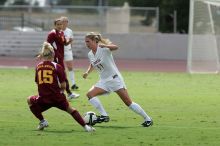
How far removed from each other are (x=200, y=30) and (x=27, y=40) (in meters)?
15.6

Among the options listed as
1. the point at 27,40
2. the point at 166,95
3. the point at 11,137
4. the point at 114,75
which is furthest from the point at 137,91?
the point at 27,40

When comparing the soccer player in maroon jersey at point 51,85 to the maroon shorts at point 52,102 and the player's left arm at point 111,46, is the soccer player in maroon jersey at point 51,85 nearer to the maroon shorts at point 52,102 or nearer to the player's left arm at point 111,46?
the maroon shorts at point 52,102

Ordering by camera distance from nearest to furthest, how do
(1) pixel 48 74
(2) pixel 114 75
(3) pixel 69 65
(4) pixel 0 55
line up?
1. (1) pixel 48 74
2. (2) pixel 114 75
3. (3) pixel 69 65
4. (4) pixel 0 55

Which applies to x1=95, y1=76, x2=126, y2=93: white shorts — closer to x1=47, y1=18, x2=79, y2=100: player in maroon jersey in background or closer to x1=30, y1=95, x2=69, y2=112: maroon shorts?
x1=30, y1=95, x2=69, y2=112: maroon shorts

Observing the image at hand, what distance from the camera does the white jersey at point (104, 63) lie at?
15484 millimetres

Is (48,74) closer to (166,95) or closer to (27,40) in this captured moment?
(166,95)

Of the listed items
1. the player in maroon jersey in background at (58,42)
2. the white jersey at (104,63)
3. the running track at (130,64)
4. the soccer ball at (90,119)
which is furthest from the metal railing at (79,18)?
the soccer ball at (90,119)

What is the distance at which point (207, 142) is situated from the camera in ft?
43.6

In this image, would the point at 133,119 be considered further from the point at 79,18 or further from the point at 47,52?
the point at 79,18

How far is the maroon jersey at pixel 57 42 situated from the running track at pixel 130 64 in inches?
610

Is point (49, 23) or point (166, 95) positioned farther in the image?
point (49, 23)

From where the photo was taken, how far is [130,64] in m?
40.6

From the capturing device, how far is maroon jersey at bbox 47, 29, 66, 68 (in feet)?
69.2

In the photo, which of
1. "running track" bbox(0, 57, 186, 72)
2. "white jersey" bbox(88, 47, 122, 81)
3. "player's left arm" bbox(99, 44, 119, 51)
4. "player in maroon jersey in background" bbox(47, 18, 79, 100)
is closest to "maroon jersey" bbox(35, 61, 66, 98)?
"player's left arm" bbox(99, 44, 119, 51)
